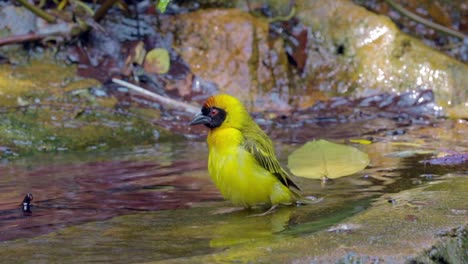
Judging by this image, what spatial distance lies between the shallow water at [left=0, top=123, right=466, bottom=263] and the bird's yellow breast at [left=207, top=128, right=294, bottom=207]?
10 cm

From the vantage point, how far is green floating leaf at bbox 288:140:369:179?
16.4ft

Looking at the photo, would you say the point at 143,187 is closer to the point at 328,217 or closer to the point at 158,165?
the point at 158,165

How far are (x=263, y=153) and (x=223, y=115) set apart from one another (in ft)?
1.19

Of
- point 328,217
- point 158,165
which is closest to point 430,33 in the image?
point 158,165

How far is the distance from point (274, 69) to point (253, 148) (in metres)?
4.10

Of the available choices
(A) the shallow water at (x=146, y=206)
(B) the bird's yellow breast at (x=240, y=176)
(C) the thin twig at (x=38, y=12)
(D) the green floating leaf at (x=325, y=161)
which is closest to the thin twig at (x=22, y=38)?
(C) the thin twig at (x=38, y=12)

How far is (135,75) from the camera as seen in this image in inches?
320

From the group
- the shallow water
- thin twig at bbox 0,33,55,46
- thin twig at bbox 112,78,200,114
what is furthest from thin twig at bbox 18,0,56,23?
the shallow water

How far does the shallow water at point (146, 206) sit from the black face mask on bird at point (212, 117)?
1.43ft

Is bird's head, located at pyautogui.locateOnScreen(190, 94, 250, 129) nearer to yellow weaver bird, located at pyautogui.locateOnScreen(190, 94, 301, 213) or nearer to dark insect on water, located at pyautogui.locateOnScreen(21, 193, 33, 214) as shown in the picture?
yellow weaver bird, located at pyautogui.locateOnScreen(190, 94, 301, 213)

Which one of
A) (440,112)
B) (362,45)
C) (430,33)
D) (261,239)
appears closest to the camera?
(261,239)

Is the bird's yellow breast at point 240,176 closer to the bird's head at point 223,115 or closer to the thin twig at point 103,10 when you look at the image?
the bird's head at point 223,115

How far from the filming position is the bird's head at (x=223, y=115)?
4562 mm

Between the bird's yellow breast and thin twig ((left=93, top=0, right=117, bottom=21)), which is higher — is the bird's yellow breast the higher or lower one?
the lower one
